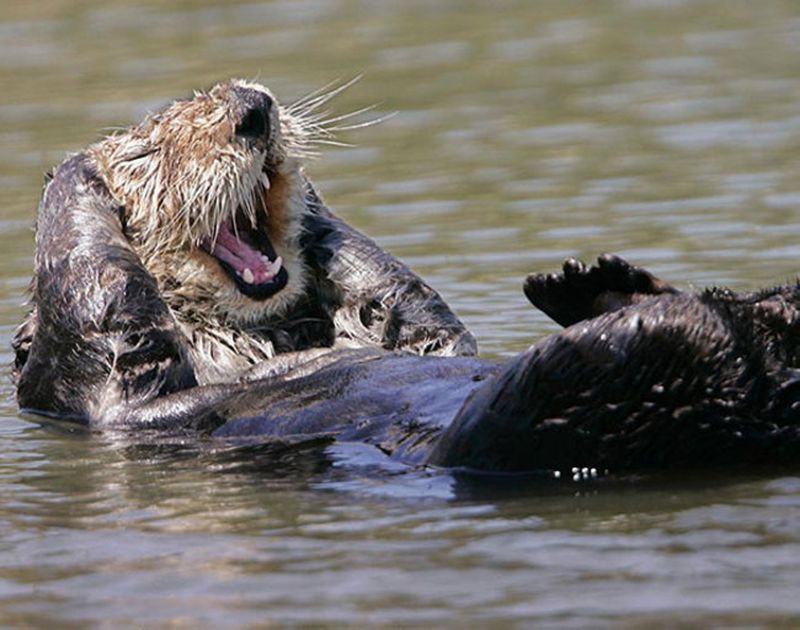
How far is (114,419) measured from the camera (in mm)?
5941

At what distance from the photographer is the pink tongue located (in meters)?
6.24

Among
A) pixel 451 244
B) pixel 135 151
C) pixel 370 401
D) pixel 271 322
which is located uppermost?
pixel 135 151

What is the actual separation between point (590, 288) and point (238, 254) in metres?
1.47

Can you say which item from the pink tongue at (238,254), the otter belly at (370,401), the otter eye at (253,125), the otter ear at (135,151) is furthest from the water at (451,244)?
the otter eye at (253,125)

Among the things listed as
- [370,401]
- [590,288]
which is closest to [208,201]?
[370,401]

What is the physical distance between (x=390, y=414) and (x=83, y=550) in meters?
1.12

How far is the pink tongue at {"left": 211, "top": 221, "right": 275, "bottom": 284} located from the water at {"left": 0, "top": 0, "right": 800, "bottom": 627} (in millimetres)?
785

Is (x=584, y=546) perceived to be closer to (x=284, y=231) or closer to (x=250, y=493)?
(x=250, y=493)

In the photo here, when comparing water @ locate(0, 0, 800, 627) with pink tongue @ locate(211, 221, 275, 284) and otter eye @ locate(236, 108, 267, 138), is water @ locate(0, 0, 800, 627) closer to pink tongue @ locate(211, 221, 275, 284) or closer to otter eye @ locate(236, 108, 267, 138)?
pink tongue @ locate(211, 221, 275, 284)

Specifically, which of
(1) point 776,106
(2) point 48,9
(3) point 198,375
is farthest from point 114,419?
(2) point 48,9

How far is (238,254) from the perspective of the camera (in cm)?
631

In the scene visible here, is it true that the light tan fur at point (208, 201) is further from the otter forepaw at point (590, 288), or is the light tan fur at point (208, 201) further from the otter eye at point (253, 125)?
the otter forepaw at point (590, 288)

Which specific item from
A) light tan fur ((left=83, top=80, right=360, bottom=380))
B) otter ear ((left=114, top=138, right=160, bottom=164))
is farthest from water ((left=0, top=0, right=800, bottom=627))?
otter ear ((left=114, top=138, right=160, bottom=164))

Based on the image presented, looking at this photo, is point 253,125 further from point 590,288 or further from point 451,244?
point 451,244
